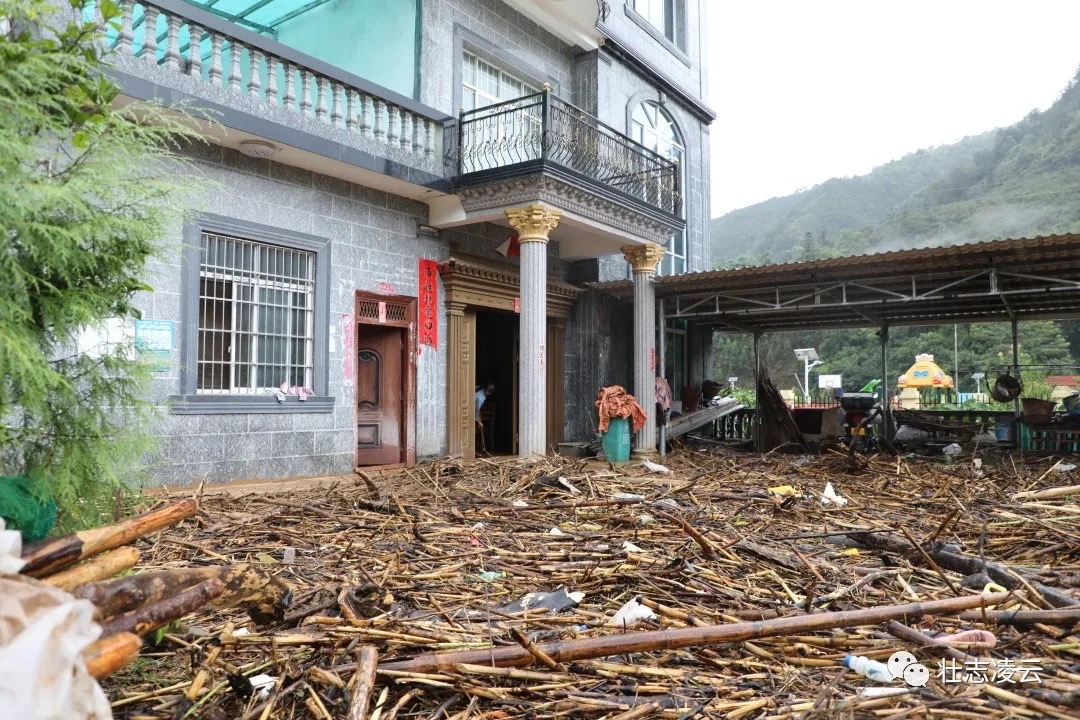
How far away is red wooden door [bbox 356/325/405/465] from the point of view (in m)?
10.9

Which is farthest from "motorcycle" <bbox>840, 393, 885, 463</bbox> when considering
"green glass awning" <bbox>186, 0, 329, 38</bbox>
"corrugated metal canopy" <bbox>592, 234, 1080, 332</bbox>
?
"green glass awning" <bbox>186, 0, 329, 38</bbox>

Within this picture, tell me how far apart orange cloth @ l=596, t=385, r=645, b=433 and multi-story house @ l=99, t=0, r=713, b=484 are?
874 millimetres

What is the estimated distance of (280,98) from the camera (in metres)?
9.19

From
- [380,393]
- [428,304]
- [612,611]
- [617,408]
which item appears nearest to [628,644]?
[612,611]

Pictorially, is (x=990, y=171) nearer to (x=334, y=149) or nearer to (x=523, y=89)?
(x=523, y=89)

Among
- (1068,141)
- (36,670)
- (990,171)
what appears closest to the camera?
(36,670)

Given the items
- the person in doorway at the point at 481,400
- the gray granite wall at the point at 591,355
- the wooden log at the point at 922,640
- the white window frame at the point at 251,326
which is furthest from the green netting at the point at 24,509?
the gray granite wall at the point at 591,355

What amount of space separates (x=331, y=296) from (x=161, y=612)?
8.24 m

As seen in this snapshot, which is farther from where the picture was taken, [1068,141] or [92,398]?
A: [1068,141]

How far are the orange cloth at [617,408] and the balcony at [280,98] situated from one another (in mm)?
4609

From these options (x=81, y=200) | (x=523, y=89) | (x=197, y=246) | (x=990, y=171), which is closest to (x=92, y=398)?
(x=81, y=200)

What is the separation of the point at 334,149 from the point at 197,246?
213 cm

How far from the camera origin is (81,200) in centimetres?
240

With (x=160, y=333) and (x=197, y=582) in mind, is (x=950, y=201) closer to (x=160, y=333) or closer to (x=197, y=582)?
(x=160, y=333)
